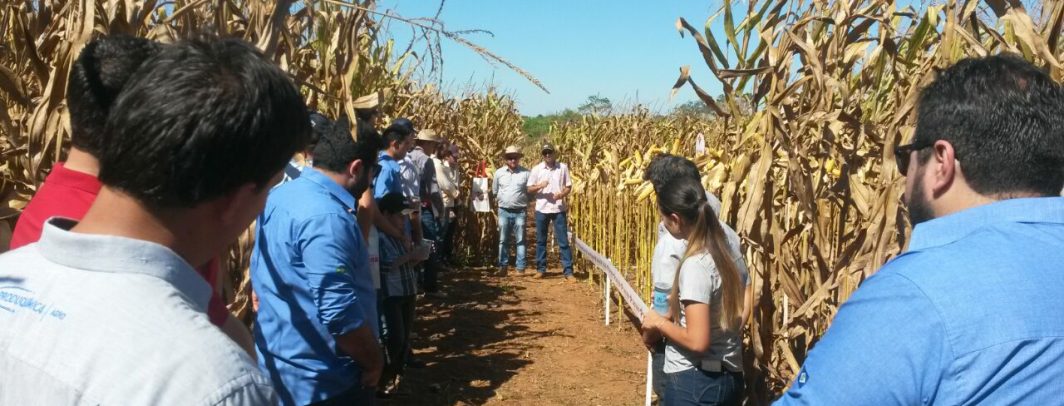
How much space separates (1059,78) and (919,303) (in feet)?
5.66

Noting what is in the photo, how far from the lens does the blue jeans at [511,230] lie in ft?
36.3

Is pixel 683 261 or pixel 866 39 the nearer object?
pixel 683 261

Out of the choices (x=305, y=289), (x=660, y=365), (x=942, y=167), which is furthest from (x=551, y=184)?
(x=942, y=167)

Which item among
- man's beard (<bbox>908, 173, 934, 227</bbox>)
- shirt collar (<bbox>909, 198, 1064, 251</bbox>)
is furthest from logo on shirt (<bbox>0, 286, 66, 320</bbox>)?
man's beard (<bbox>908, 173, 934, 227</bbox>)

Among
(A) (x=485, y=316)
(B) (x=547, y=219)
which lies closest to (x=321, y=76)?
(A) (x=485, y=316)

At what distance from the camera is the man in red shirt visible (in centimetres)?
161

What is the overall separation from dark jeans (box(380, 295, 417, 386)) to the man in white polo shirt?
4.52 meters

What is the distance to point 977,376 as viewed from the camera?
3.93ft

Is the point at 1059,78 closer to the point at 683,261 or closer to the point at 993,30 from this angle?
the point at 993,30

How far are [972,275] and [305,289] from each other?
220cm

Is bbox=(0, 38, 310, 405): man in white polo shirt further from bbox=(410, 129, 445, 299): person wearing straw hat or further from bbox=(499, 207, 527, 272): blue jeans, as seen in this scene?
bbox=(499, 207, 527, 272): blue jeans

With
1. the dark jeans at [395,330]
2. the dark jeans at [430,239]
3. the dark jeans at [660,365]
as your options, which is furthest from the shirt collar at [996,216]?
the dark jeans at [430,239]

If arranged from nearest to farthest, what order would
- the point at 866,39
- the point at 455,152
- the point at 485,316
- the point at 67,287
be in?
the point at 67,287 < the point at 866,39 < the point at 485,316 < the point at 455,152

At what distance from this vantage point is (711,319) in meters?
3.11
